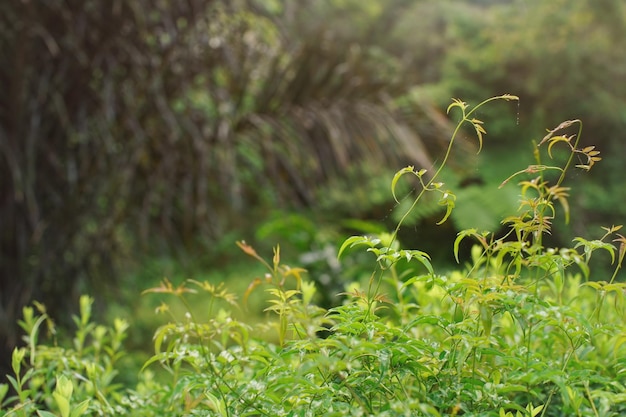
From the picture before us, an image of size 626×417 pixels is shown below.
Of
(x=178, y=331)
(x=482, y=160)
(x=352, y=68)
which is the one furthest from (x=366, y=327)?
(x=482, y=160)

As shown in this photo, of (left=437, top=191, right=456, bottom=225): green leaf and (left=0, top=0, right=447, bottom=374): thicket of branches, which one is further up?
Result: (left=437, top=191, right=456, bottom=225): green leaf

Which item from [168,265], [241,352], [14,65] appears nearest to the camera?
[241,352]

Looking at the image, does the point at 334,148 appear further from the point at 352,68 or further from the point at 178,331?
the point at 178,331

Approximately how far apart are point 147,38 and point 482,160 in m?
3.39

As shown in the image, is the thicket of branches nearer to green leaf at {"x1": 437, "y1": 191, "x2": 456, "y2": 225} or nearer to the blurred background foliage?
the blurred background foliage

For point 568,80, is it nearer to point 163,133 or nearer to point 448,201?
point 163,133

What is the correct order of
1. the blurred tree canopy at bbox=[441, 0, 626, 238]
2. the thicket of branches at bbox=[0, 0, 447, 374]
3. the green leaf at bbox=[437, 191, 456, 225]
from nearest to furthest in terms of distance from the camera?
the green leaf at bbox=[437, 191, 456, 225]
the thicket of branches at bbox=[0, 0, 447, 374]
the blurred tree canopy at bbox=[441, 0, 626, 238]

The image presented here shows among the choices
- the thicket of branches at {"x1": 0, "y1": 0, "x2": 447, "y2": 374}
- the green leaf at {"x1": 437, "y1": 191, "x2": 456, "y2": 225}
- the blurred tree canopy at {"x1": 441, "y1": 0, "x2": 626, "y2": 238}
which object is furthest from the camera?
the blurred tree canopy at {"x1": 441, "y1": 0, "x2": 626, "y2": 238}

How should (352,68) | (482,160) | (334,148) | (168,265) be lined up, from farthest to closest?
(482,160)
(352,68)
(334,148)
(168,265)

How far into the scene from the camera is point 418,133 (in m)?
3.00

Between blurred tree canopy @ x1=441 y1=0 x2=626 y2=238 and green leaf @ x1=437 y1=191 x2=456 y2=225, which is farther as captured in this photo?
blurred tree canopy @ x1=441 y1=0 x2=626 y2=238

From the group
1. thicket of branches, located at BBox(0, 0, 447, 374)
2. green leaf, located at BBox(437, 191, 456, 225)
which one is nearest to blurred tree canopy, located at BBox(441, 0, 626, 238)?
thicket of branches, located at BBox(0, 0, 447, 374)

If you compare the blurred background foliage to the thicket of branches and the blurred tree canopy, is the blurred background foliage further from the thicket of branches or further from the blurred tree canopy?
the blurred tree canopy

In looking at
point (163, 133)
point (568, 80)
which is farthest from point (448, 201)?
point (568, 80)
